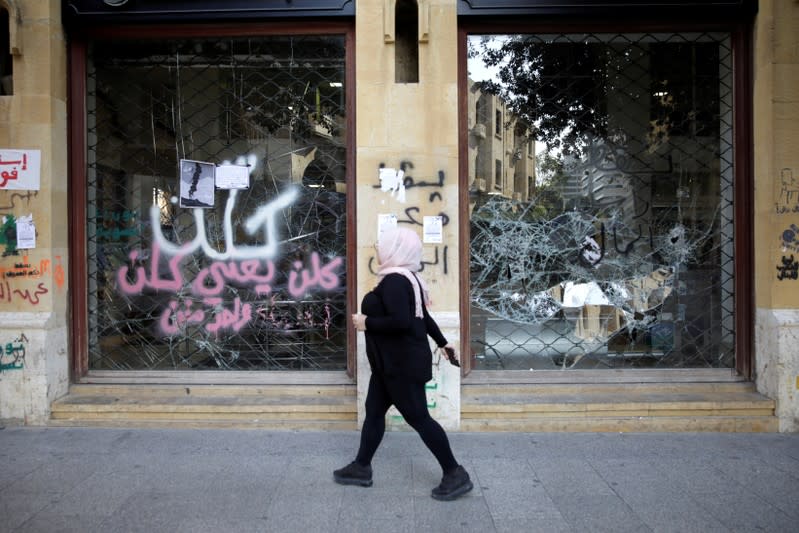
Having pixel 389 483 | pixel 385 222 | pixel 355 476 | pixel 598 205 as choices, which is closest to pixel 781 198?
pixel 598 205

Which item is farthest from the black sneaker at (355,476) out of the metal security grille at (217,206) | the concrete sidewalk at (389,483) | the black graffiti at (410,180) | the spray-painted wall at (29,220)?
the spray-painted wall at (29,220)

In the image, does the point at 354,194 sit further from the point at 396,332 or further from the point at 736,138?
the point at 736,138


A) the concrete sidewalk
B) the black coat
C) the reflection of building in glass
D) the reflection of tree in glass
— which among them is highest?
the reflection of tree in glass

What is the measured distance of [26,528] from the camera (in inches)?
160

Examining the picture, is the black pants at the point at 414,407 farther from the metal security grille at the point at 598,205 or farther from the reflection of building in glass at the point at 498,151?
the reflection of building in glass at the point at 498,151

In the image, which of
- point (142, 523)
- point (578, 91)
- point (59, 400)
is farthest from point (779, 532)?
point (59, 400)

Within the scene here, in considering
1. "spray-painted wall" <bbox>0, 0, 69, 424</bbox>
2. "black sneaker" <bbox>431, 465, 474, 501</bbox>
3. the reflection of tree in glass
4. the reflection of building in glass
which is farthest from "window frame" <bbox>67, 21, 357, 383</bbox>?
"black sneaker" <bbox>431, 465, 474, 501</bbox>

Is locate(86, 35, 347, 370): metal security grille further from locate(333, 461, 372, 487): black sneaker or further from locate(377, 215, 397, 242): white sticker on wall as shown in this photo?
locate(333, 461, 372, 487): black sneaker

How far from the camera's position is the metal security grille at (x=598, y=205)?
6637 millimetres

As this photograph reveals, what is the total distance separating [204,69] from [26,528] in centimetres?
455

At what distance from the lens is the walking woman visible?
14.2ft

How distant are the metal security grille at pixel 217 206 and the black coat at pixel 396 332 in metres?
2.21

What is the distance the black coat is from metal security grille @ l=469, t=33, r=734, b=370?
7.50 ft

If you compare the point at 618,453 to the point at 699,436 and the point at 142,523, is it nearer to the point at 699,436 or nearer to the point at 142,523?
the point at 699,436
